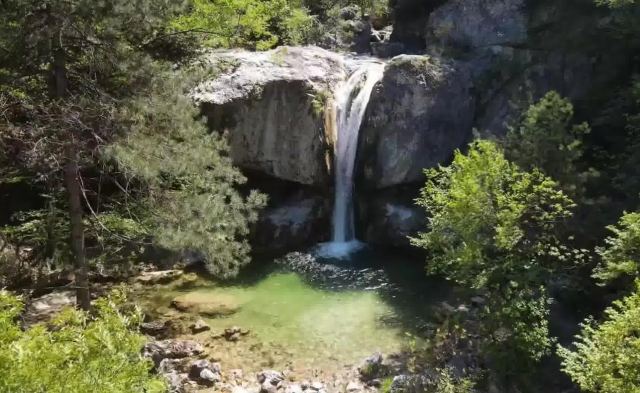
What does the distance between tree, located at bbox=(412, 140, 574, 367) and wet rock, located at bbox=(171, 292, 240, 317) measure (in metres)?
5.99

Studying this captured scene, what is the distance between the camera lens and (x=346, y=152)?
59.9ft

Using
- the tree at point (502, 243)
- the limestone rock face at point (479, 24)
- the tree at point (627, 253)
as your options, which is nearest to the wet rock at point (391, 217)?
the tree at point (502, 243)

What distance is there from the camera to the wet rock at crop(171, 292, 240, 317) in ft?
45.4

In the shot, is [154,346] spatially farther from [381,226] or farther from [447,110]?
[447,110]

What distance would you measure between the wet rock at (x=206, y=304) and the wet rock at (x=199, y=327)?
0.62m

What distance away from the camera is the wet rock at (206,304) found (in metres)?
13.8

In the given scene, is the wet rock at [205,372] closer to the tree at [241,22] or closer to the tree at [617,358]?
the tree at [617,358]

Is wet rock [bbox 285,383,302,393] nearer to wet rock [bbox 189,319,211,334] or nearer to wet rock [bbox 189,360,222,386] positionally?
wet rock [bbox 189,360,222,386]

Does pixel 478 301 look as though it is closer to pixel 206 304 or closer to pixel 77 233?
pixel 206 304

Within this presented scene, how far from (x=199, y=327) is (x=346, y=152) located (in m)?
8.11

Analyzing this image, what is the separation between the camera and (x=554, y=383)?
10070mm

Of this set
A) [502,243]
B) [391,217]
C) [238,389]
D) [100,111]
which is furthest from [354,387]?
[391,217]

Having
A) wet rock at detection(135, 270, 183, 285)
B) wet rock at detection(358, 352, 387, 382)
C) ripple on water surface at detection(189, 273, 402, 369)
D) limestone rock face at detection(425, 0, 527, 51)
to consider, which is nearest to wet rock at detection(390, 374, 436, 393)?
wet rock at detection(358, 352, 387, 382)

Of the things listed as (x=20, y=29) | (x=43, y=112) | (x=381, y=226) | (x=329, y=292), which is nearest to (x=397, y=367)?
(x=329, y=292)
